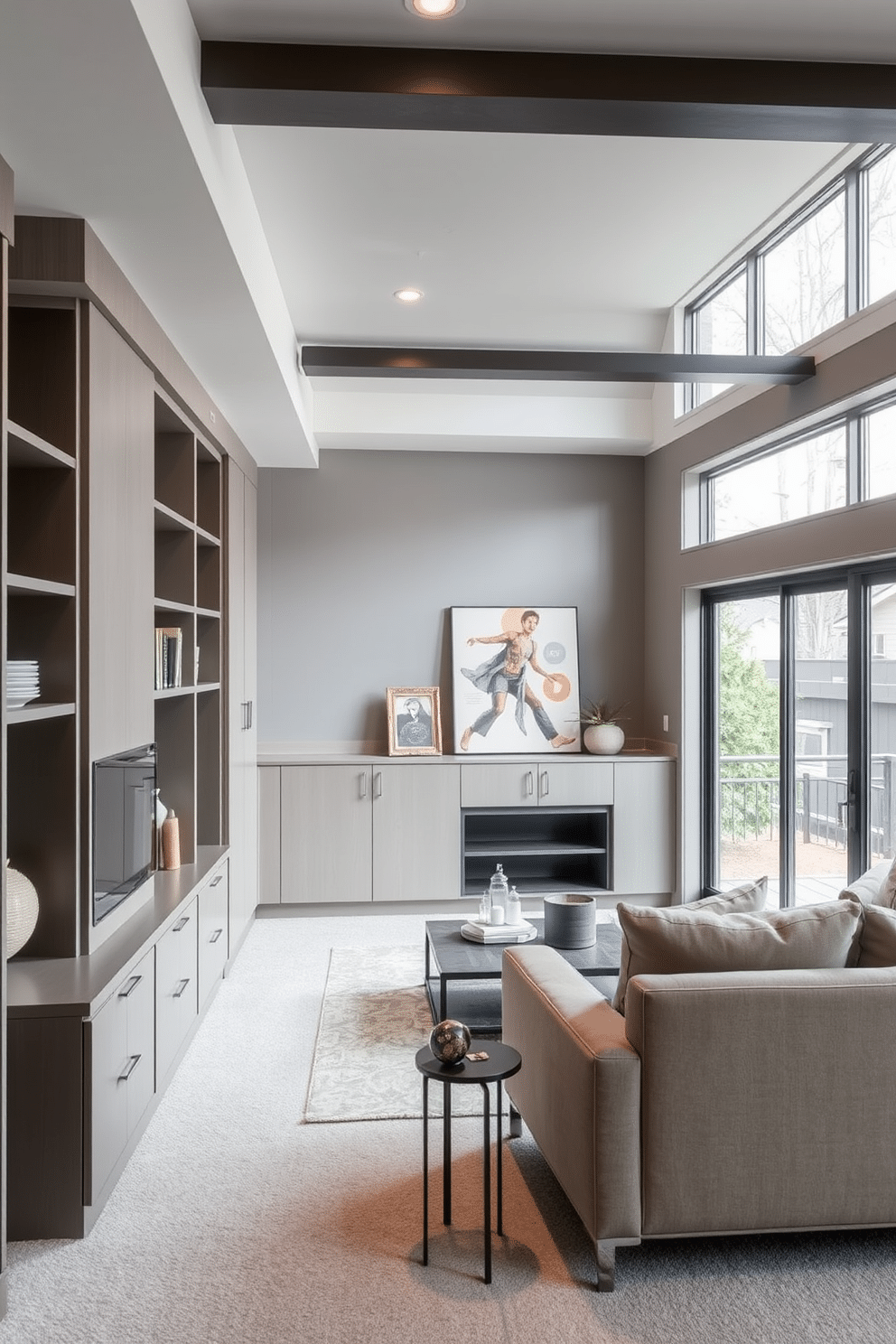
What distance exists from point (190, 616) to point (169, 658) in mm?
400

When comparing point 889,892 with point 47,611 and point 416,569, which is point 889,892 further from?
point 416,569

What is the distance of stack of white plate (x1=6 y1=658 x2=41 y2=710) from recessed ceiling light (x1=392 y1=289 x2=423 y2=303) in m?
2.91

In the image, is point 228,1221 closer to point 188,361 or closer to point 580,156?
point 188,361

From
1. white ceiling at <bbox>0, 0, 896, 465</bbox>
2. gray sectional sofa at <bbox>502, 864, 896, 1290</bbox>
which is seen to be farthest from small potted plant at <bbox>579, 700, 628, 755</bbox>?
gray sectional sofa at <bbox>502, 864, 896, 1290</bbox>

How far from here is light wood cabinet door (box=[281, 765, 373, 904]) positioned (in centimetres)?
560

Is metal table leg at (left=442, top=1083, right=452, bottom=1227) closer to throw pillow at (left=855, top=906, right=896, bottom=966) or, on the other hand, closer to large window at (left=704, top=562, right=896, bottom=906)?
throw pillow at (left=855, top=906, right=896, bottom=966)

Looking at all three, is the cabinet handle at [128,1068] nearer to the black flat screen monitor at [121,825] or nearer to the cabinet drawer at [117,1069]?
the cabinet drawer at [117,1069]

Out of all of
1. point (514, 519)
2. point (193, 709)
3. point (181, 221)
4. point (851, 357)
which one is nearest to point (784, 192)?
point (851, 357)

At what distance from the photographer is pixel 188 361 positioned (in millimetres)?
3873

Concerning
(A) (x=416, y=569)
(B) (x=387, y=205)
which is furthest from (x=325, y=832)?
(B) (x=387, y=205)

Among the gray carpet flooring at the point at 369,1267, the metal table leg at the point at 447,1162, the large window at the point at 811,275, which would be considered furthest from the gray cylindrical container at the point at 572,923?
the large window at the point at 811,275

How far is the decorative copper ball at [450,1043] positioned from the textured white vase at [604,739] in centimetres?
387

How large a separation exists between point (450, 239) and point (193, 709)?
2301mm

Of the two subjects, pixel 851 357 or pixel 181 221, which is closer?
pixel 181 221
